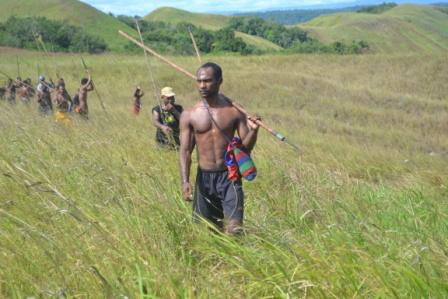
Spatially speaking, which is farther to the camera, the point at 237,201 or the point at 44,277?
the point at 237,201

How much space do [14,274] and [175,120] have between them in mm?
4921

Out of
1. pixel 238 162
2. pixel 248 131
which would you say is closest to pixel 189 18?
pixel 248 131

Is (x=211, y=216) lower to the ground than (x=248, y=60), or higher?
higher

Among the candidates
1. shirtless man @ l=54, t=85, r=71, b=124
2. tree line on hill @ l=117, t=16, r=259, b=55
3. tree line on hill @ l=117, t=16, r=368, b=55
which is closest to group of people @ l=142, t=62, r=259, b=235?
shirtless man @ l=54, t=85, r=71, b=124

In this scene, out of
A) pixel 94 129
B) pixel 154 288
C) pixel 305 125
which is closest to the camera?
pixel 154 288

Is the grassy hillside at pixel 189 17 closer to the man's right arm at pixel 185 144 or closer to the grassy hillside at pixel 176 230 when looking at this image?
the grassy hillside at pixel 176 230

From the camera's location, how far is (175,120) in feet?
23.6

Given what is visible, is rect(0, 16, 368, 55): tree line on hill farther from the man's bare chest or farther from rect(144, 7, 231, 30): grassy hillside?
rect(144, 7, 231, 30): grassy hillside

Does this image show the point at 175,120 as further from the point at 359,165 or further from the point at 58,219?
the point at 58,219

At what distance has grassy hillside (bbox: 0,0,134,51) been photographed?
249 feet

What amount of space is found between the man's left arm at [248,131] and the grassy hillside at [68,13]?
7136 cm

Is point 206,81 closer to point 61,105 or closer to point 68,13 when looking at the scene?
point 61,105

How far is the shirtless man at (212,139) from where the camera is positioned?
385cm

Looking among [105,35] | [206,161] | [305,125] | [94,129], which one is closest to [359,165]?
[94,129]
